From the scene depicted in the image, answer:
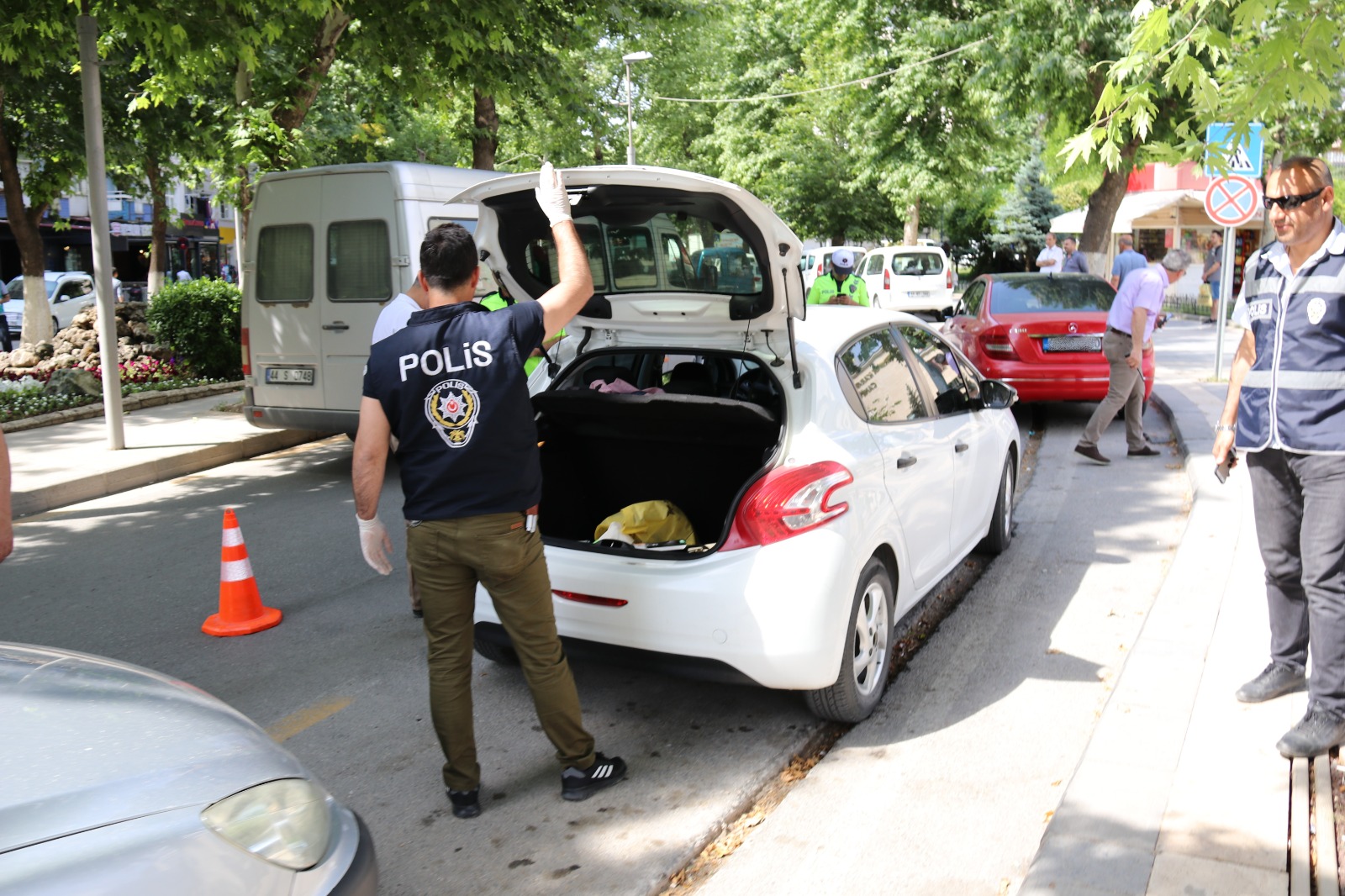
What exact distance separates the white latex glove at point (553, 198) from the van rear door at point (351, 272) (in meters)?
6.04

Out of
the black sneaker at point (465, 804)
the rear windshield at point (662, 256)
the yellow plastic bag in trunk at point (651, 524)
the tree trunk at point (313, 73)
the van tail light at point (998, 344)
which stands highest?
the tree trunk at point (313, 73)

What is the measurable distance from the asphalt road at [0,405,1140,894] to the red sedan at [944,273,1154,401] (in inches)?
165

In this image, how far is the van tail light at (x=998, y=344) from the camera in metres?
10.9

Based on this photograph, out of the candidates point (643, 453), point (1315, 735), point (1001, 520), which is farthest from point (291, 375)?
point (1315, 735)

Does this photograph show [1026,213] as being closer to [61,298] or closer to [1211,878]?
[61,298]

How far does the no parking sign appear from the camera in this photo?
11.9m

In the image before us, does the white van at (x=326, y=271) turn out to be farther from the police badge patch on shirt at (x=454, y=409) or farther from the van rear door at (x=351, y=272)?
the police badge patch on shirt at (x=454, y=409)

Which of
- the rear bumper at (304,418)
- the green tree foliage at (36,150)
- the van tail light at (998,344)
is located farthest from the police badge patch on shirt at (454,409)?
the green tree foliage at (36,150)

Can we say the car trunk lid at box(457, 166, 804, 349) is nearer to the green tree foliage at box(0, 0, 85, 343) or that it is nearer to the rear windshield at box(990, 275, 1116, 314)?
the rear windshield at box(990, 275, 1116, 314)

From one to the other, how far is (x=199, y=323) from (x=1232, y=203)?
12969 mm

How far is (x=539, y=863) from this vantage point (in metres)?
3.43

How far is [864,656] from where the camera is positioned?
173 inches

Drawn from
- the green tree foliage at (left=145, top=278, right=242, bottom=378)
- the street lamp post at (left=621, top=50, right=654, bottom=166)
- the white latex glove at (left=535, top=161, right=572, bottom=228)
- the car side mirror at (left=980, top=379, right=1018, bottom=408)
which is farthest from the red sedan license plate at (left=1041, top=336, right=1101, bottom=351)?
the street lamp post at (left=621, top=50, right=654, bottom=166)

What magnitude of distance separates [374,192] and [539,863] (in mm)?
7393
